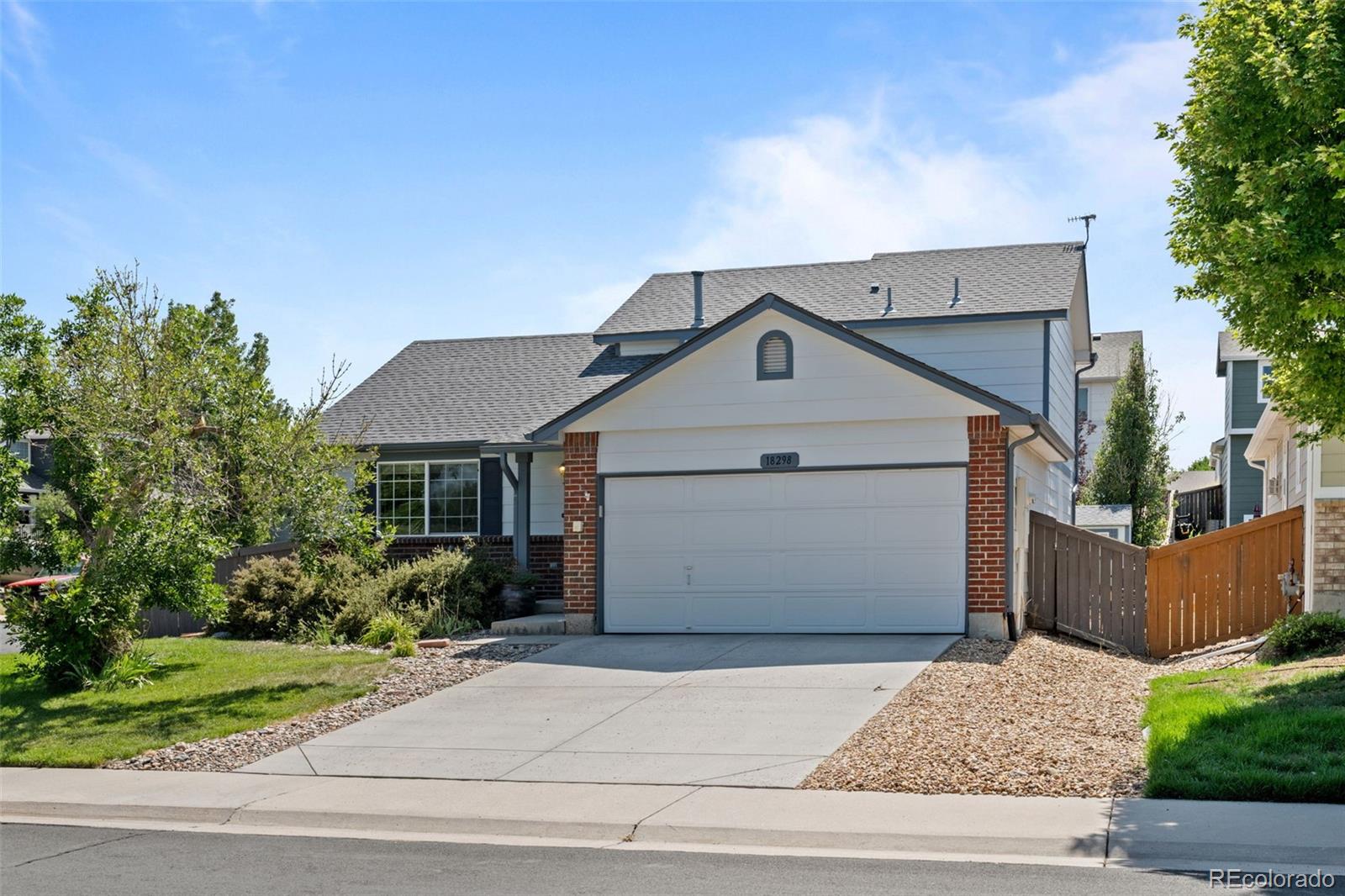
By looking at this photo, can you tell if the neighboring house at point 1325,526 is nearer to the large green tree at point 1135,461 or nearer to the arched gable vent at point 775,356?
the arched gable vent at point 775,356

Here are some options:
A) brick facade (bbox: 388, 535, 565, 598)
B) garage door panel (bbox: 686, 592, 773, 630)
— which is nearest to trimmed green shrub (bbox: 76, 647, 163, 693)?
brick facade (bbox: 388, 535, 565, 598)

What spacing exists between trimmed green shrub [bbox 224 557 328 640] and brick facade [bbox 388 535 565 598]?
101 inches

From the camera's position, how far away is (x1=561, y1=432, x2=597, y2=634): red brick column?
1780cm

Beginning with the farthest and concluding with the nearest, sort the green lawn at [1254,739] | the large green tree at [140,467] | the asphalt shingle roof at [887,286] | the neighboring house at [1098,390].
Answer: the neighboring house at [1098,390] < the asphalt shingle roof at [887,286] < the large green tree at [140,467] < the green lawn at [1254,739]

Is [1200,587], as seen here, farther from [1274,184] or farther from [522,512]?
[522,512]

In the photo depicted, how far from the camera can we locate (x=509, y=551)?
2219 cm

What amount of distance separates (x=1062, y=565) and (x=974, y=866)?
11530mm

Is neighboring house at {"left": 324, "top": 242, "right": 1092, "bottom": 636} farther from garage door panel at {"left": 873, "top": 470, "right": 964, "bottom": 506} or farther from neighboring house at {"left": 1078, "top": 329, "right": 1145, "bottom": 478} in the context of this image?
neighboring house at {"left": 1078, "top": 329, "right": 1145, "bottom": 478}

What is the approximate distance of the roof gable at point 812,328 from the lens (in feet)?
52.5

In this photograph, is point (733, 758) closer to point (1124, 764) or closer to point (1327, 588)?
point (1124, 764)

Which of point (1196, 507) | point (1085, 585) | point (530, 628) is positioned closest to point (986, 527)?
point (1085, 585)

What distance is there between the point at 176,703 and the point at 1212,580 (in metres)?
13.2
